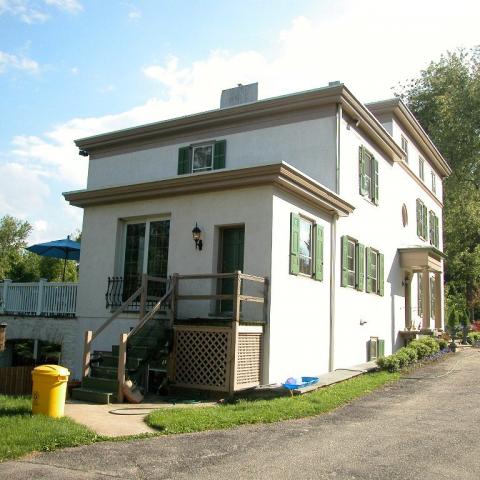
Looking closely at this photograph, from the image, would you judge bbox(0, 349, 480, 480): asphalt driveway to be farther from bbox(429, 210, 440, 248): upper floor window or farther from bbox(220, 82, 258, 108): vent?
bbox(429, 210, 440, 248): upper floor window

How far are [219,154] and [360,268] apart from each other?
16.2 feet

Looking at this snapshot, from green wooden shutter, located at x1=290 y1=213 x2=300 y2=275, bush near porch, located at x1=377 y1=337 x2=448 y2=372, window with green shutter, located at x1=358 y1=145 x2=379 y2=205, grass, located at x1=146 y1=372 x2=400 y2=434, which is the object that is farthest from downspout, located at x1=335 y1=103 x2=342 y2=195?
grass, located at x1=146 y1=372 x2=400 y2=434

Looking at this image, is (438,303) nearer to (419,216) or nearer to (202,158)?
(419,216)

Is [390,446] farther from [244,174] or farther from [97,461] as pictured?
[244,174]

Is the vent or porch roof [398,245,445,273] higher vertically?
the vent

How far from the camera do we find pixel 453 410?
9609mm

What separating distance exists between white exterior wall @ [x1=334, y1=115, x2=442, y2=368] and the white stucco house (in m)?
0.07

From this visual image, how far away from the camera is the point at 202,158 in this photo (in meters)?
16.3

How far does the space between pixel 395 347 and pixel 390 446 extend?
11.7 m

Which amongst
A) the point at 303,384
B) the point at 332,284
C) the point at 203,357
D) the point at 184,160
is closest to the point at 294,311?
the point at 303,384

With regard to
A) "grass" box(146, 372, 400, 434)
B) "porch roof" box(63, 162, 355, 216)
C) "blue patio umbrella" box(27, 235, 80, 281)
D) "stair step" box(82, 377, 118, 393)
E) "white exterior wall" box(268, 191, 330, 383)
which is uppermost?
"porch roof" box(63, 162, 355, 216)

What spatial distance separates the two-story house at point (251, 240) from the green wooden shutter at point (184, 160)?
0.11ft

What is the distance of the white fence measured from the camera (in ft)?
48.2

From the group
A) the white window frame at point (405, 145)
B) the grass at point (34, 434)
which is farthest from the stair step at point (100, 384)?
the white window frame at point (405, 145)
